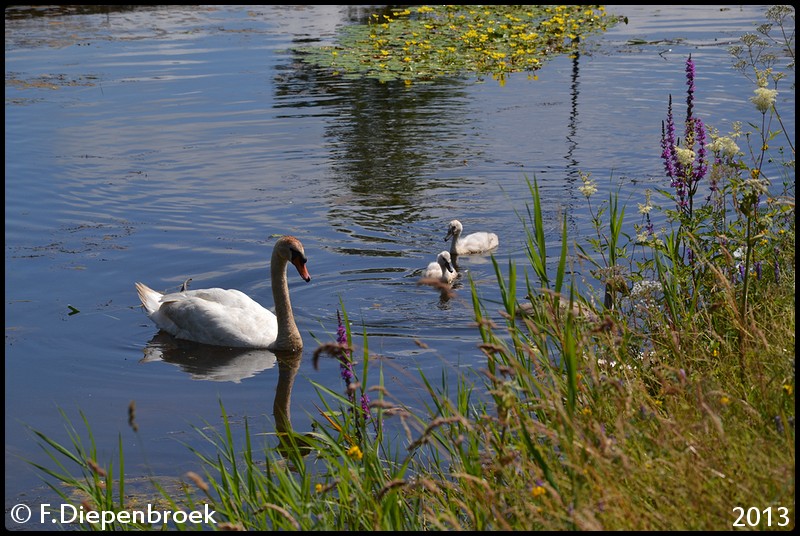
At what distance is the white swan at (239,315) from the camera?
27.3 ft

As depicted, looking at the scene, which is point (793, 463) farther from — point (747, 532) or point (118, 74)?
point (118, 74)

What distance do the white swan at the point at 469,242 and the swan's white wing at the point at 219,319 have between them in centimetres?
239

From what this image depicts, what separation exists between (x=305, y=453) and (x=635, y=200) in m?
6.29

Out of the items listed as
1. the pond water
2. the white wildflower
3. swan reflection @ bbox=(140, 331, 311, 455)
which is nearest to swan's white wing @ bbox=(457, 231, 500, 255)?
the pond water

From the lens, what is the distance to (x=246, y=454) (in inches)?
162

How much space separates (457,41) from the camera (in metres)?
21.4

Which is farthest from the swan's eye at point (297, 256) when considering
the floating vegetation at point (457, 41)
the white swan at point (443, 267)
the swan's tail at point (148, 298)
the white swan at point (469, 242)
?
the floating vegetation at point (457, 41)

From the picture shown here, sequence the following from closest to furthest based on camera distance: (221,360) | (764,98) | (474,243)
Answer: (764,98), (221,360), (474,243)

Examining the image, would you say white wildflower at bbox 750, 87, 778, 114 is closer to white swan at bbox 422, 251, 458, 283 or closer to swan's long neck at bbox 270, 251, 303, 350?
swan's long neck at bbox 270, 251, 303, 350

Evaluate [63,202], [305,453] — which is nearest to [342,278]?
[305,453]

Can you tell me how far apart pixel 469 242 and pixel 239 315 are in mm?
2804

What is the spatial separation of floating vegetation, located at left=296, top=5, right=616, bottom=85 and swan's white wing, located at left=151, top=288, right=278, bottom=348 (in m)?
10.5

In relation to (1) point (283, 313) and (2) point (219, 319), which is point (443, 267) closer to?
(1) point (283, 313)

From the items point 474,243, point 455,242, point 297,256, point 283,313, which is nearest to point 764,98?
point 297,256
